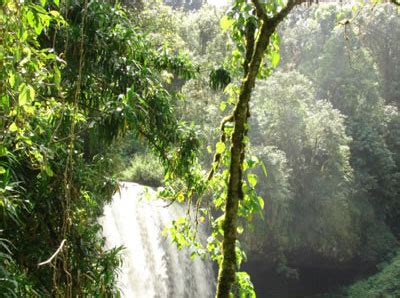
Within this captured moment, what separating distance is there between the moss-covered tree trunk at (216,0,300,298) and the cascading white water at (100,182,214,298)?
594cm

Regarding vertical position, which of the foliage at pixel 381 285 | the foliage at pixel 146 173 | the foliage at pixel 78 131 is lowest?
the foliage at pixel 381 285

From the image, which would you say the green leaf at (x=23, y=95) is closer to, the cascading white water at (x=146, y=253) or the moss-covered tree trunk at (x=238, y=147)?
Answer: the moss-covered tree trunk at (x=238, y=147)

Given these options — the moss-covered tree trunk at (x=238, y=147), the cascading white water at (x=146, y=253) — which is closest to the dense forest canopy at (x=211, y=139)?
the moss-covered tree trunk at (x=238, y=147)

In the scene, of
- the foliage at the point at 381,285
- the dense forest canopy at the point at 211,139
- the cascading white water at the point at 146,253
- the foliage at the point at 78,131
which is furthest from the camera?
the foliage at the point at 381,285

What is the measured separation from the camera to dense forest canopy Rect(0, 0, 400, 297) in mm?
1645

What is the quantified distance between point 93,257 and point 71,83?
1.25m

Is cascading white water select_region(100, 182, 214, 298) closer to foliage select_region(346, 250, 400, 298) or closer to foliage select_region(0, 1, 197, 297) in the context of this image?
foliage select_region(0, 1, 197, 297)

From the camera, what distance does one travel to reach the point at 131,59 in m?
3.11

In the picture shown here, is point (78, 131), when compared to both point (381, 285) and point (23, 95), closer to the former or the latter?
point (23, 95)

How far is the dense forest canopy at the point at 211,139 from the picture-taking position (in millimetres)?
1645

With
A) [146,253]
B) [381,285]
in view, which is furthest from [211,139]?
[381,285]

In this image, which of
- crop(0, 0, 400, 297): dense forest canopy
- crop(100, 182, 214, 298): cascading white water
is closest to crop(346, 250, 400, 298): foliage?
crop(0, 0, 400, 297): dense forest canopy

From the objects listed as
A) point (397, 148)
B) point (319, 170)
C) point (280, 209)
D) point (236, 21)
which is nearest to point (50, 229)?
point (236, 21)

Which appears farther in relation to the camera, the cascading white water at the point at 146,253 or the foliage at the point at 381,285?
the foliage at the point at 381,285
